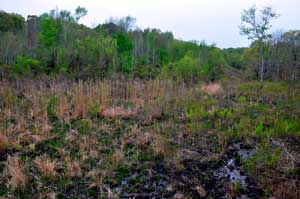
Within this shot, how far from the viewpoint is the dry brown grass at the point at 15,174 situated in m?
3.10

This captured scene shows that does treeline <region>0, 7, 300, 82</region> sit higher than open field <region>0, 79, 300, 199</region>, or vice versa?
treeline <region>0, 7, 300, 82</region>

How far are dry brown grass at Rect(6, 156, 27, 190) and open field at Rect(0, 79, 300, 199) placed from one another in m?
0.01

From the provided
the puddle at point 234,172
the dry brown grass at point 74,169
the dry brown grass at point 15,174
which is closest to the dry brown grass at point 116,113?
the dry brown grass at point 74,169

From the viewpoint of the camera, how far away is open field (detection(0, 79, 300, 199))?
119 inches

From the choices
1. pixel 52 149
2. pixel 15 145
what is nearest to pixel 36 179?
pixel 52 149

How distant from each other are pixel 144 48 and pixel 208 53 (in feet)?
31.1

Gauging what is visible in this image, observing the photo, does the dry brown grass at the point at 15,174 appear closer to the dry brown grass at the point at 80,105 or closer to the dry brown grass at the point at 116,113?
the dry brown grass at the point at 80,105

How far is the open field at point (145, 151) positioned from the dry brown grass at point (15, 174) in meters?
0.01

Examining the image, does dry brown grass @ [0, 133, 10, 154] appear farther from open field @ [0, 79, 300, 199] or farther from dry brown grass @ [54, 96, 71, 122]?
dry brown grass @ [54, 96, 71, 122]

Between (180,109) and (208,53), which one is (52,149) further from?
(208,53)

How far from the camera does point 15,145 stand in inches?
160

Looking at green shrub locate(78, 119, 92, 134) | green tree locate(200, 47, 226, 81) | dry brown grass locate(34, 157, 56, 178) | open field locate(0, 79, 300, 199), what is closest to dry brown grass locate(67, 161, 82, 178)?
open field locate(0, 79, 300, 199)

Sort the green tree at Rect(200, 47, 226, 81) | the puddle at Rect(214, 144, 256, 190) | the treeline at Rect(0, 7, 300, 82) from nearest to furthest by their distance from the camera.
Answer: the puddle at Rect(214, 144, 256, 190) < the treeline at Rect(0, 7, 300, 82) < the green tree at Rect(200, 47, 226, 81)

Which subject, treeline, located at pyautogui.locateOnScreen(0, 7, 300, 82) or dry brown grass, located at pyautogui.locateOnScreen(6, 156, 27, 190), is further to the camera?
treeline, located at pyautogui.locateOnScreen(0, 7, 300, 82)
